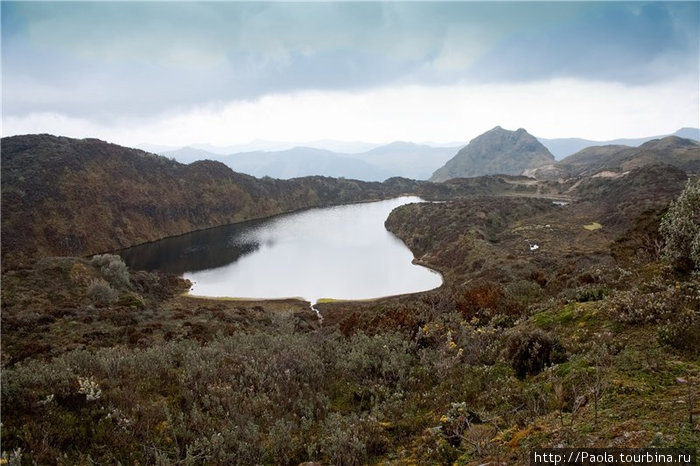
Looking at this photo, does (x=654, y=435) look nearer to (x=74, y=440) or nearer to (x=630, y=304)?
(x=630, y=304)

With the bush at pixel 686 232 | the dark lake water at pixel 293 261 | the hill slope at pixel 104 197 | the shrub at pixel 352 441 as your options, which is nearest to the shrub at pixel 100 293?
the dark lake water at pixel 293 261

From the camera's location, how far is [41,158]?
303 feet

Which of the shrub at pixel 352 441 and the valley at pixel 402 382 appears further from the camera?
the shrub at pixel 352 441

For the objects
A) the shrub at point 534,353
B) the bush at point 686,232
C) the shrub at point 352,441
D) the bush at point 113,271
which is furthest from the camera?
the bush at point 113,271

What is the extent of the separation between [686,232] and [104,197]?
348 feet

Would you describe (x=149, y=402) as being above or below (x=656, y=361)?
below

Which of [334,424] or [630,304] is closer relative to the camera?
[334,424]

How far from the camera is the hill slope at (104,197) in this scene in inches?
2913

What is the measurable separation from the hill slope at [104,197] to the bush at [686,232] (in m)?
68.1

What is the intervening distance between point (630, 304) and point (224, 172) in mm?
138416

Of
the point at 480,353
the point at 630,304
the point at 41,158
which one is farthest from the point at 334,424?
the point at 41,158

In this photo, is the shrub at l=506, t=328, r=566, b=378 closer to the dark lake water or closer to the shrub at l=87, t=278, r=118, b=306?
the shrub at l=87, t=278, r=118, b=306

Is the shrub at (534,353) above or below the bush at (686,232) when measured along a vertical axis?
below

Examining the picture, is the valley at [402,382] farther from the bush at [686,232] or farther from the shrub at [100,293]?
the shrub at [100,293]
